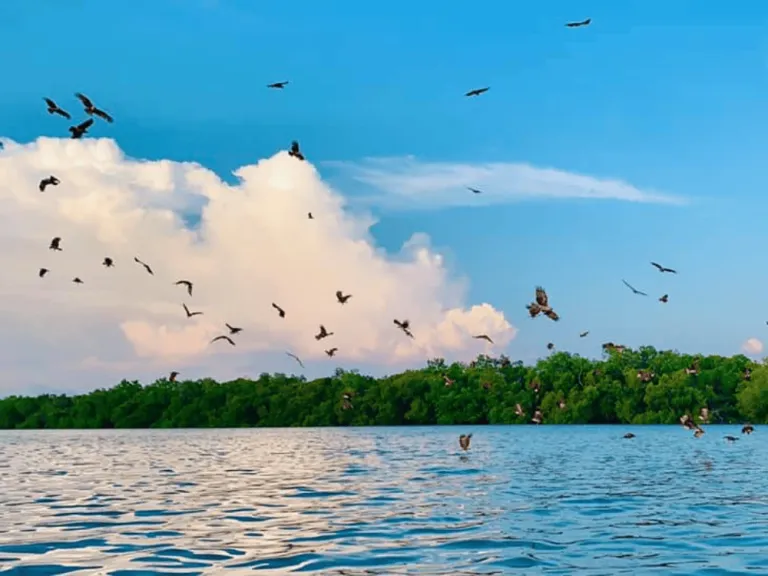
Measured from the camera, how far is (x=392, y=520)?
29219 mm

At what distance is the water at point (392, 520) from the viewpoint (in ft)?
72.8

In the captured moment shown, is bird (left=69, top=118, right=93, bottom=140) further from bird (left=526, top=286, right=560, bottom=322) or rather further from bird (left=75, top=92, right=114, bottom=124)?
bird (left=526, top=286, right=560, bottom=322)

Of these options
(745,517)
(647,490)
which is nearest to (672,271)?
(647,490)

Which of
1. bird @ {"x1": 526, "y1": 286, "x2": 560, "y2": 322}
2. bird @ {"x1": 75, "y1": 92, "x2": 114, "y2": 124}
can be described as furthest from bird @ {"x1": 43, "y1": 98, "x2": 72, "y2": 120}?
bird @ {"x1": 526, "y1": 286, "x2": 560, "y2": 322}

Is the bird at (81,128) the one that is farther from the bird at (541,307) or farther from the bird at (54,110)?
the bird at (541,307)

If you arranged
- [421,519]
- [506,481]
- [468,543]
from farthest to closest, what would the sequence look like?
[506,481] → [421,519] → [468,543]

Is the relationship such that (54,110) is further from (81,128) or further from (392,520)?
(392,520)

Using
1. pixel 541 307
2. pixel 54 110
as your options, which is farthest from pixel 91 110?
pixel 541 307

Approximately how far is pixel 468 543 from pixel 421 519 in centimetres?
464

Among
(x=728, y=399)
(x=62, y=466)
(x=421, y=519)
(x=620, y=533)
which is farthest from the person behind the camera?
(x=728, y=399)

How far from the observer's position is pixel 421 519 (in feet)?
96.3

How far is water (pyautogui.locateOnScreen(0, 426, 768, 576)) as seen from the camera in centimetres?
2220

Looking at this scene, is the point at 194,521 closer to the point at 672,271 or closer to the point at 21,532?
the point at 21,532

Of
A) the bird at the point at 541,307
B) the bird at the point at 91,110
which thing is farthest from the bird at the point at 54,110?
the bird at the point at 541,307
